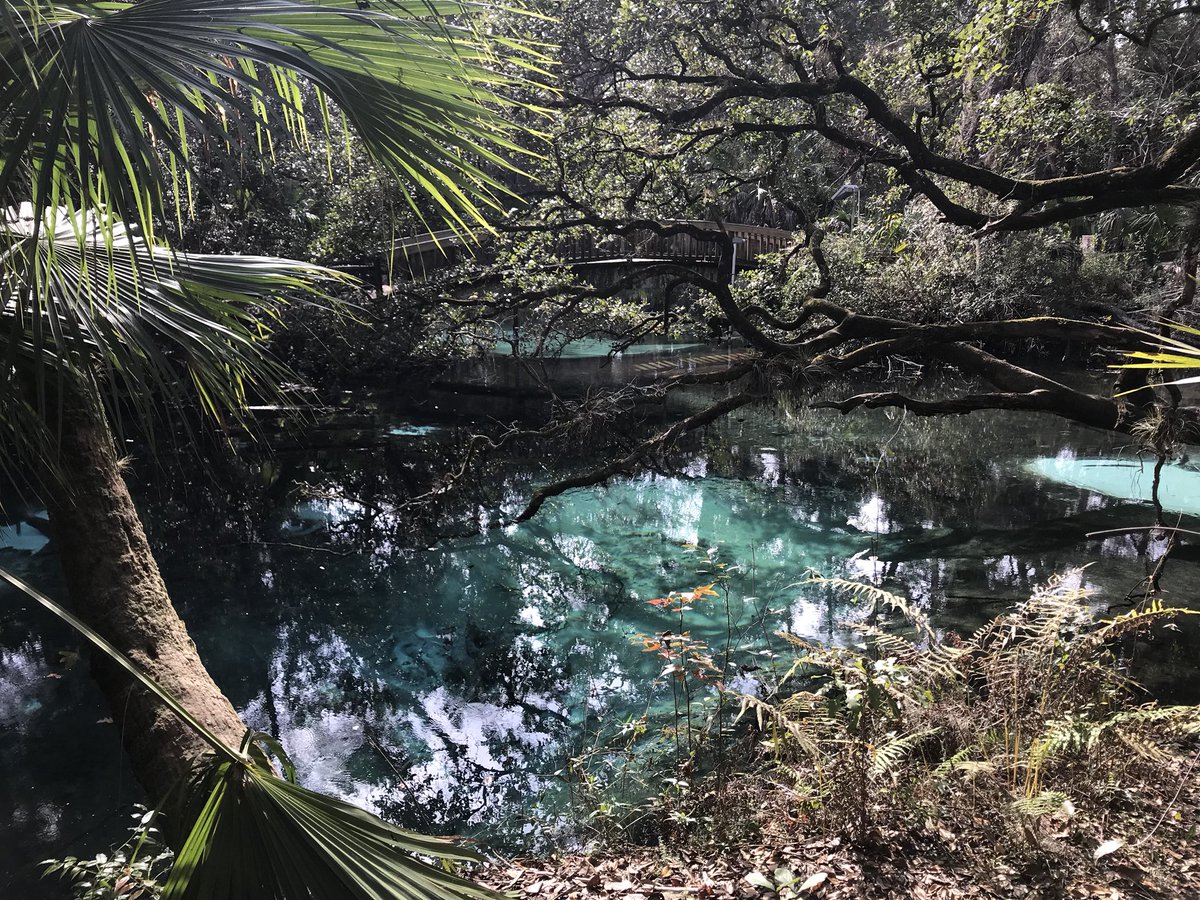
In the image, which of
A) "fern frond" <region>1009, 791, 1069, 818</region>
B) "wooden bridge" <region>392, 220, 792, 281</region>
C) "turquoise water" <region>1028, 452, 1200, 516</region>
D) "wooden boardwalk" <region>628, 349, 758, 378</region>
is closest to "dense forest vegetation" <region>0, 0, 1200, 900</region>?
"fern frond" <region>1009, 791, 1069, 818</region>

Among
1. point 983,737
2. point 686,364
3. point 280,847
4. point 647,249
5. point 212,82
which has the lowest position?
point 983,737

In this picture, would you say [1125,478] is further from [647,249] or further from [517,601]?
[647,249]

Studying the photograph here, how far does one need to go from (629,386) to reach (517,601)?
100 inches

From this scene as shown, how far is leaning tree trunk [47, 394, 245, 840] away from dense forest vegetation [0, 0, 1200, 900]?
14mm

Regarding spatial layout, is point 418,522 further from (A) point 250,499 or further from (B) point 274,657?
(A) point 250,499

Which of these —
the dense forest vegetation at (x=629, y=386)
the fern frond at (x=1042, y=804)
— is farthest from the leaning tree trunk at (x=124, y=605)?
the fern frond at (x=1042, y=804)

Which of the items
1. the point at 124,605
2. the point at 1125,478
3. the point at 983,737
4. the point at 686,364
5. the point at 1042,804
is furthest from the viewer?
the point at 686,364

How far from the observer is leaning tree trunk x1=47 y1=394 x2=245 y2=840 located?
2.14m

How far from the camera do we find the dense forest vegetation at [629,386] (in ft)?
4.94

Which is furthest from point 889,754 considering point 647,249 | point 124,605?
point 647,249

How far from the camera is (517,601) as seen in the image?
698cm

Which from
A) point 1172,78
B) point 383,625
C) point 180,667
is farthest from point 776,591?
point 1172,78

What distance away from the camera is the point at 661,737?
4492mm

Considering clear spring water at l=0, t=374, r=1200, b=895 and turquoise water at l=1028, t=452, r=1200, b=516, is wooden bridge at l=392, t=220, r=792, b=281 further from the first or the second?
turquoise water at l=1028, t=452, r=1200, b=516
